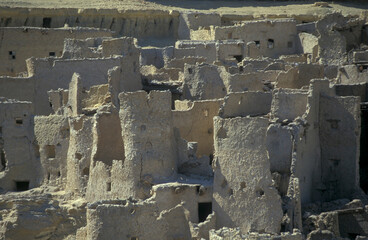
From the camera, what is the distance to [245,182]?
39125 mm

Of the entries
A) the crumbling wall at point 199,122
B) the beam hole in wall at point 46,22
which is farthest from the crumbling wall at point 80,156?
the beam hole in wall at point 46,22

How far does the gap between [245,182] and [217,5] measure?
87.3ft

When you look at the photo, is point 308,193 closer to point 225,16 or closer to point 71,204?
point 71,204

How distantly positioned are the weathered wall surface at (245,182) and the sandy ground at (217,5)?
72.0 feet

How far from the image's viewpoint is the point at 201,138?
1700 inches

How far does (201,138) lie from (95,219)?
6606 mm

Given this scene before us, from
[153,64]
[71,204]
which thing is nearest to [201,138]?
[71,204]

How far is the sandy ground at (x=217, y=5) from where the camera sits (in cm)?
6119

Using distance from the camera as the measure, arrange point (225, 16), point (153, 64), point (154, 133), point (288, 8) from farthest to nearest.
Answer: point (288, 8) → point (225, 16) → point (153, 64) → point (154, 133)

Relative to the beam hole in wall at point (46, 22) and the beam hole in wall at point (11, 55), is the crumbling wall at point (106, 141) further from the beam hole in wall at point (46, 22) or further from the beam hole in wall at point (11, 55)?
the beam hole in wall at point (46, 22)

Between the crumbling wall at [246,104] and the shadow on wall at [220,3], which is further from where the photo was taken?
the shadow on wall at [220,3]

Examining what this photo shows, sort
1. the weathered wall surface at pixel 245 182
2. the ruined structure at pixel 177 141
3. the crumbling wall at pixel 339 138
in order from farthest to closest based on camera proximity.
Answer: the crumbling wall at pixel 339 138, the ruined structure at pixel 177 141, the weathered wall surface at pixel 245 182

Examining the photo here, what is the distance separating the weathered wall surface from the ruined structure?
3 centimetres

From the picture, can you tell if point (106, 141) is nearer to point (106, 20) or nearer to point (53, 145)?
point (53, 145)
